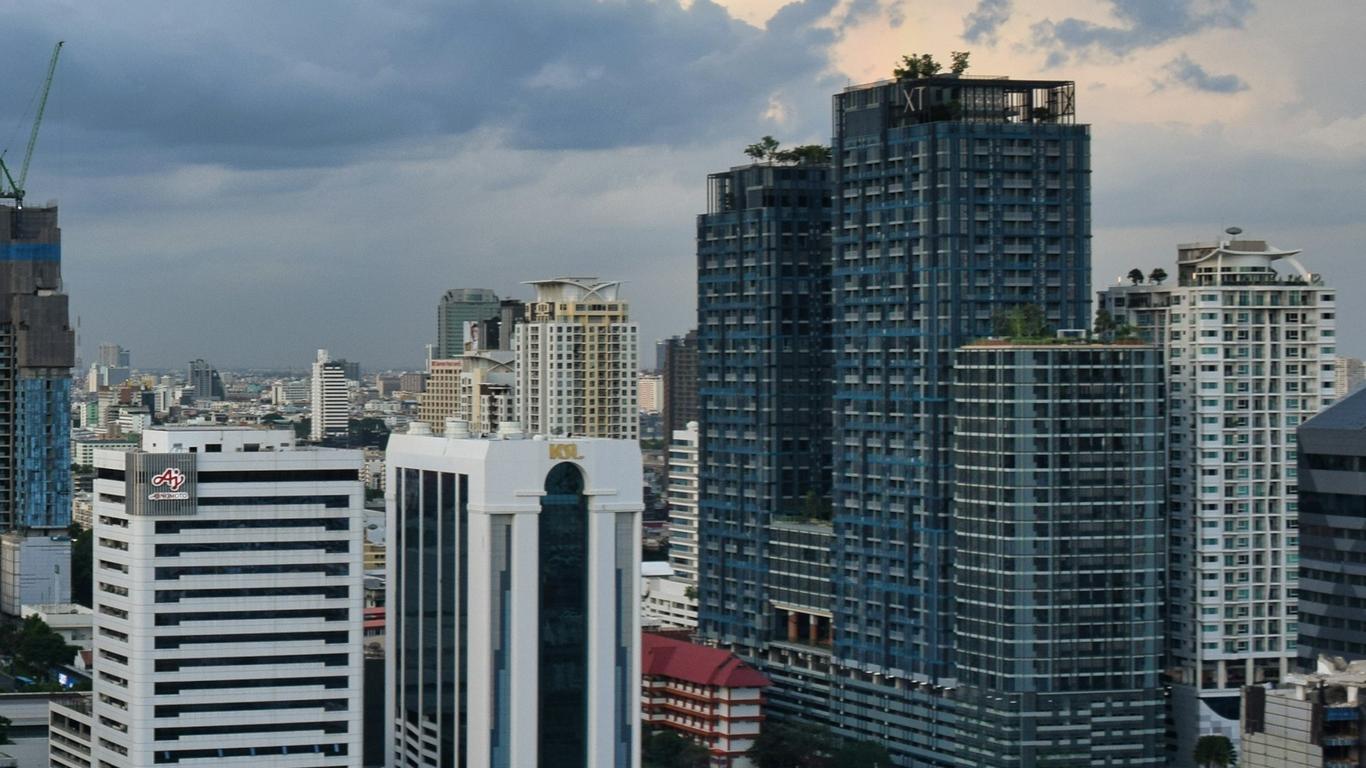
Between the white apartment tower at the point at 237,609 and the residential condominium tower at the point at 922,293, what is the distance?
1236 inches

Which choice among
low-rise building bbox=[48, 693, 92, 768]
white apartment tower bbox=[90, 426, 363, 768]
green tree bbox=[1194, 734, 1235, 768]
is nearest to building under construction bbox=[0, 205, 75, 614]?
low-rise building bbox=[48, 693, 92, 768]

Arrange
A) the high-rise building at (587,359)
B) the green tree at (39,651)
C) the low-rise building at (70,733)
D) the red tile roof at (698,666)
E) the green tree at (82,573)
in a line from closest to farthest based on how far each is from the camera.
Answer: the low-rise building at (70,733)
the red tile roof at (698,666)
the green tree at (39,651)
the green tree at (82,573)
the high-rise building at (587,359)

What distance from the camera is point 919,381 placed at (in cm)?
11512

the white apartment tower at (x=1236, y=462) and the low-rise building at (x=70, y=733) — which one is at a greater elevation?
the white apartment tower at (x=1236, y=462)

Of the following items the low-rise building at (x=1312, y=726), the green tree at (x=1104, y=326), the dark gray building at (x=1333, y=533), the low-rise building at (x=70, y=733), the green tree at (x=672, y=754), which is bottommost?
the green tree at (x=672, y=754)

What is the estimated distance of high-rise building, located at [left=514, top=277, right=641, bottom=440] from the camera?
19575 cm

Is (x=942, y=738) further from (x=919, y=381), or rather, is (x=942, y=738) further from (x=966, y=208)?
(x=966, y=208)

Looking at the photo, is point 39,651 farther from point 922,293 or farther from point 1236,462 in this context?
point 1236,462

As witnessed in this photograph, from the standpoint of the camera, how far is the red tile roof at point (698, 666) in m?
123

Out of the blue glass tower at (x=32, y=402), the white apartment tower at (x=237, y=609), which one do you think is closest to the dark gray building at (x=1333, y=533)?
the white apartment tower at (x=237, y=609)

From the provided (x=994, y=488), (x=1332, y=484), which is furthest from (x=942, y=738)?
(x=1332, y=484)

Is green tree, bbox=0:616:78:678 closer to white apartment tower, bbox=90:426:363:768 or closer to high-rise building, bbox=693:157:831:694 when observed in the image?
high-rise building, bbox=693:157:831:694

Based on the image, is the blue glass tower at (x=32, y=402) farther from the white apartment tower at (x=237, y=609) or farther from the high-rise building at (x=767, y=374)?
the white apartment tower at (x=237, y=609)

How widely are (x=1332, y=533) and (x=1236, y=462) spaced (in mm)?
7288
